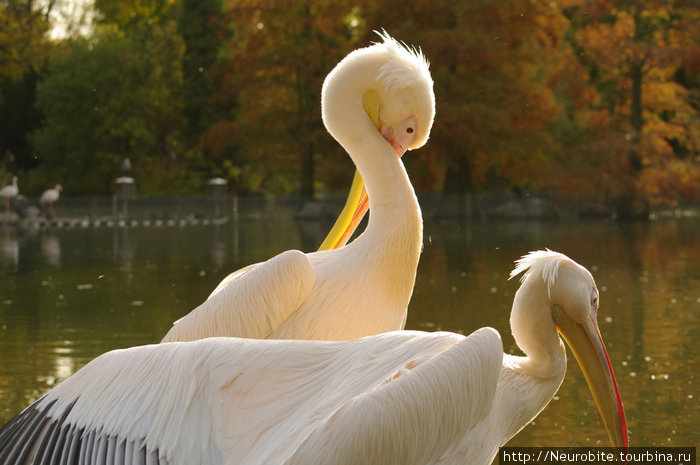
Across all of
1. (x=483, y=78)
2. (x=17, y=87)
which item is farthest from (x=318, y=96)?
(x=17, y=87)

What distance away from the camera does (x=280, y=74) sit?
26.2 m

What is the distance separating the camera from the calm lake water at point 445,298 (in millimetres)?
5020

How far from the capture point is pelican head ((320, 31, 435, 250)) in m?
3.35

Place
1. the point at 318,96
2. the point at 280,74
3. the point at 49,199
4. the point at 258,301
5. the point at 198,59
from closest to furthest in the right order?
the point at 258,301 → the point at 49,199 → the point at 318,96 → the point at 280,74 → the point at 198,59

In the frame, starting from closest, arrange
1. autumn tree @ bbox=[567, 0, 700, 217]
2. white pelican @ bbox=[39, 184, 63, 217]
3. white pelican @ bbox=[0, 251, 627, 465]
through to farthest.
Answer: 1. white pelican @ bbox=[0, 251, 627, 465]
2. autumn tree @ bbox=[567, 0, 700, 217]
3. white pelican @ bbox=[39, 184, 63, 217]

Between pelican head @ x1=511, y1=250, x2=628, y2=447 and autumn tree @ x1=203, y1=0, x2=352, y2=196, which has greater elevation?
autumn tree @ x1=203, y1=0, x2=352, y2=196

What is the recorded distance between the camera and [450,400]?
1.88 meters

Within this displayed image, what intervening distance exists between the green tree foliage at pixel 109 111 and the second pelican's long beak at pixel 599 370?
25287 mm

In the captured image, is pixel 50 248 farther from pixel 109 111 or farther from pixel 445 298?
pixel 109 111

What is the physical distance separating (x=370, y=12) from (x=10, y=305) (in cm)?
1695

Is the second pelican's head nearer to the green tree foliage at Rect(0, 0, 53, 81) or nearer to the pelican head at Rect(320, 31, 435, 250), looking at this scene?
the pelican head at Rect(320, 31, 435, 250)

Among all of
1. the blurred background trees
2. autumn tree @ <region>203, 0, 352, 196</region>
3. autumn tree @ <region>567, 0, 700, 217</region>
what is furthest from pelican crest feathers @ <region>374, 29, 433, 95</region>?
autumn tree @ <region>203, 0, 352, 196</region>

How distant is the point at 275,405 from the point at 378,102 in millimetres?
1686

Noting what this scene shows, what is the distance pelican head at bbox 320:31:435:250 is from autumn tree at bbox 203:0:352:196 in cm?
2142
